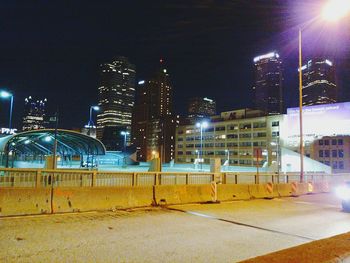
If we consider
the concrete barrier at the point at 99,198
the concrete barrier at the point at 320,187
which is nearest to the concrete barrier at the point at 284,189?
the concrete barrier at the point at 320,187

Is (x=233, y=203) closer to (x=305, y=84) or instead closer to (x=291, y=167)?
(x=291, y=167)

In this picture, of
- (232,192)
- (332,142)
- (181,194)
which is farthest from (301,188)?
(332,142)

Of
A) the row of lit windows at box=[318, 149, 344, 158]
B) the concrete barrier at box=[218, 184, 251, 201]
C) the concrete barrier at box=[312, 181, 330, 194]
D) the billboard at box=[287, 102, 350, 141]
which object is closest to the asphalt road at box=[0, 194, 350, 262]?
the concrete barrier at box=[218, 184, 251, 201]

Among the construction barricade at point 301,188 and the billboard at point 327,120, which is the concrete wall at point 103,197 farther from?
the billboard at point 327,120

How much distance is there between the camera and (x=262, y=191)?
62.6 feet

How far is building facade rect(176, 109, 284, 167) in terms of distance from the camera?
11275 cm

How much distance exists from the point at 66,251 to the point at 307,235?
245 inches

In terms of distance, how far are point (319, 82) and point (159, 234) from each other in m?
197

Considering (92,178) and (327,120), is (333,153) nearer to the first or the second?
(327,120)

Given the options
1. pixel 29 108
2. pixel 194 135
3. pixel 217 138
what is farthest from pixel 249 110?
pixel 29 108

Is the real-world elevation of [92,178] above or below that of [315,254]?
above

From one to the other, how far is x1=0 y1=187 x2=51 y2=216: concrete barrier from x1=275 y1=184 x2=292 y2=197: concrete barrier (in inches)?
552

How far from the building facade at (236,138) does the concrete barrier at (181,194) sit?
90.7 meters

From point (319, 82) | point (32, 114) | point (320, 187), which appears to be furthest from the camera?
point (319, 82)
